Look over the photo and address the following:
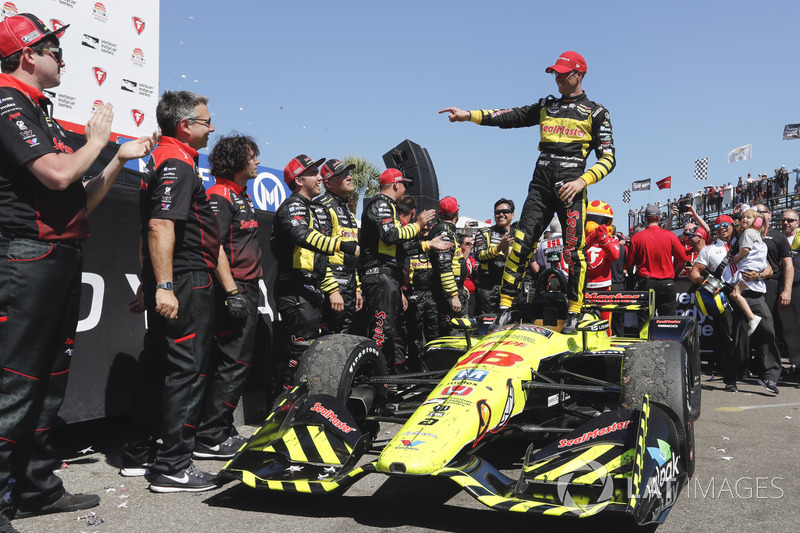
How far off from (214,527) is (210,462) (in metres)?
1.29

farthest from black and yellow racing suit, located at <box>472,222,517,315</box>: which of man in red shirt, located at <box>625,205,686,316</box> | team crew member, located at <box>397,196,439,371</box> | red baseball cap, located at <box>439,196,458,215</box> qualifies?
man in red shirt, located at <box>625,205,686,316</box>

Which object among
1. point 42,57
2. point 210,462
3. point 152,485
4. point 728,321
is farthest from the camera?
point 728,321

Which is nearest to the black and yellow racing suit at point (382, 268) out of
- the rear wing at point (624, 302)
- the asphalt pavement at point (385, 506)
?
the rear wing at point (624, 302)

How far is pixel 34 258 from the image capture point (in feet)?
9.34

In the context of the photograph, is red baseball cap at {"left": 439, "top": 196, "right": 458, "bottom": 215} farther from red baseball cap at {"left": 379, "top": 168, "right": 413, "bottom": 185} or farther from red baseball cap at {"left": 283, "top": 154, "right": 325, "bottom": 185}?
red baseball cap at {"left": 283, "top": 154, "right": 325, "bottom": 185}

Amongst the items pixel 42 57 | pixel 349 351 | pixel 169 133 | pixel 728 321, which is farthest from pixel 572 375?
pixel 728 321

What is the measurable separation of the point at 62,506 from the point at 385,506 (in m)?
1.52

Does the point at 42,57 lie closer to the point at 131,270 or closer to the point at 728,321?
the point at 131,270

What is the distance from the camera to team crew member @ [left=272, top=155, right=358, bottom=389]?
4859 mm

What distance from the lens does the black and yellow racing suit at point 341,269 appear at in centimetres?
561

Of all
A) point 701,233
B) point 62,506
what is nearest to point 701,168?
point 701,233

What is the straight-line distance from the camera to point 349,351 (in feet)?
12.7

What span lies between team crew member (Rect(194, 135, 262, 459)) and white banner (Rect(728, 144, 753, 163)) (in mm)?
29583

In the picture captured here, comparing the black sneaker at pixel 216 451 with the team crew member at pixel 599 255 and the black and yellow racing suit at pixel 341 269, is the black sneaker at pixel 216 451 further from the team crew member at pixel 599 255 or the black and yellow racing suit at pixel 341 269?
the team crew member at pixel 599 255
